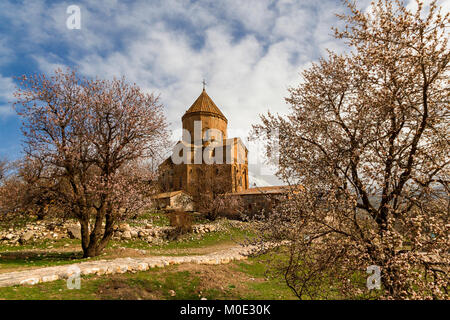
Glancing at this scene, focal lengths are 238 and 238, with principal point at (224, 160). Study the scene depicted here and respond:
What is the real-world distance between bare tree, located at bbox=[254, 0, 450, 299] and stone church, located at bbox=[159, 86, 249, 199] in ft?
Result: 110

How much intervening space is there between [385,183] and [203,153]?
41150 millimetres

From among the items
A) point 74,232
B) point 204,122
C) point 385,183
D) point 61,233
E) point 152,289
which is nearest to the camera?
point 385,183

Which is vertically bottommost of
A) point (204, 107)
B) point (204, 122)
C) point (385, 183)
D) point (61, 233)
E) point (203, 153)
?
point (61, 233)

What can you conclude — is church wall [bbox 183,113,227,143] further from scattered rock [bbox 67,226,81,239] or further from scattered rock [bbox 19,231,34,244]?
scattered rock [bbox 19,231,34,244]

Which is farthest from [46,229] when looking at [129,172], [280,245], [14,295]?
[280,245]

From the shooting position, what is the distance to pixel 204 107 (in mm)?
48156

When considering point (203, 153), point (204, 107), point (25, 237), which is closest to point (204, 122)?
point (204, 107)

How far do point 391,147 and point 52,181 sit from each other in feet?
57.5

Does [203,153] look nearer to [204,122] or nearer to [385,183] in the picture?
[204,122]

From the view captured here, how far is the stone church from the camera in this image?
42344 mm

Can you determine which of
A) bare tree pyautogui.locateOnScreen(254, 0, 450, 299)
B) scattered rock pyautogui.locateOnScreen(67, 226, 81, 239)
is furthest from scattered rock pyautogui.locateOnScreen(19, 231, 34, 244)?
bare tree pyautogui.locateOnScreen(254, 0, 450, 299)

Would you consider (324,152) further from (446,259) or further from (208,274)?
(208,274)

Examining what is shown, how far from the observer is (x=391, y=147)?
18.2 ft

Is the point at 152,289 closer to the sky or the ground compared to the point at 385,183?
closer to the ground
